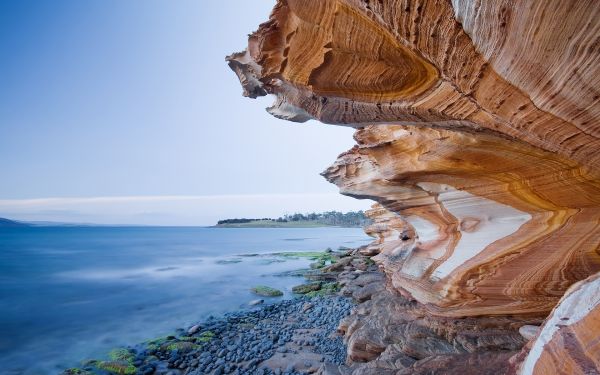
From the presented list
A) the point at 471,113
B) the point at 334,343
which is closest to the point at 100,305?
the point at 334,343

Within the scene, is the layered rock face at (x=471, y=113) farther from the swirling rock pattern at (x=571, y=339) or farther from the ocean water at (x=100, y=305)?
the ocean water at (x=100, y=305)

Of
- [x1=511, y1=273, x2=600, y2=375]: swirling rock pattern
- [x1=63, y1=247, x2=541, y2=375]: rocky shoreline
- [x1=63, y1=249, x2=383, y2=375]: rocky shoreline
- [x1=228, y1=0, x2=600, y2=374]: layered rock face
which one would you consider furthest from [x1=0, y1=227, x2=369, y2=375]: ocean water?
[x1=511, y1=273, x2=600, y2=375]: swirling rock pattern

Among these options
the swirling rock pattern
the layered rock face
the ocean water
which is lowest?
the ocean water

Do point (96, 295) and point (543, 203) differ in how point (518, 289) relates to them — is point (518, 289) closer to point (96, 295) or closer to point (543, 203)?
point (543, 203)

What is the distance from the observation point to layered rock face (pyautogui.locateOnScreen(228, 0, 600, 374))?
225cm

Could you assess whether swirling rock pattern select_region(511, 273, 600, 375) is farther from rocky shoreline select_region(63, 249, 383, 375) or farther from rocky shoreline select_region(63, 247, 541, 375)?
rocky shoreline select_region(63, 249, 383, 375)

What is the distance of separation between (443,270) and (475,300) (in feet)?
2.90

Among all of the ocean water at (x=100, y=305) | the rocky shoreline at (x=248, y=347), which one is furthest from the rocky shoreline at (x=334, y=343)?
the ocean water at (x=100, y=305)

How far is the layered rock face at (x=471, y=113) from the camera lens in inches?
88.7

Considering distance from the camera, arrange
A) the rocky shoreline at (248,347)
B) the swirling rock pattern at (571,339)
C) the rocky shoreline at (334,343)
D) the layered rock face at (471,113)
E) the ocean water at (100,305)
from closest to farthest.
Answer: the layered rock face at (471,113)
the swirling rock pattern at (571,339)
the rocky shoreline at (334,343)
the rocky shoreline at (248,347)
the ocean water at (100,305)

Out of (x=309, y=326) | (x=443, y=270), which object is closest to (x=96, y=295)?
(x=309, y=326)

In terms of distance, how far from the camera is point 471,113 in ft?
10.9

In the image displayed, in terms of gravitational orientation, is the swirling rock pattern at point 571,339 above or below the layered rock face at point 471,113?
below

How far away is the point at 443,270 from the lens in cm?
691
